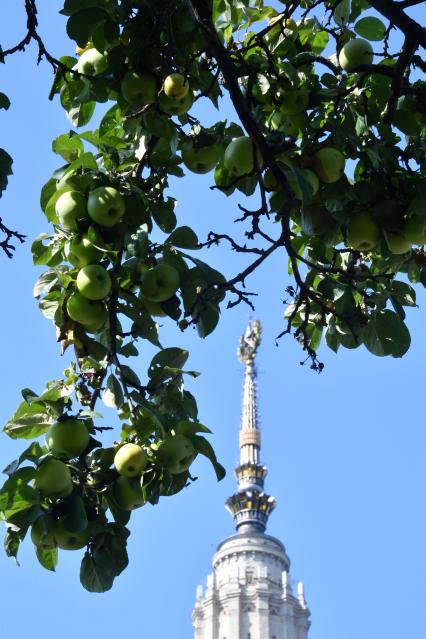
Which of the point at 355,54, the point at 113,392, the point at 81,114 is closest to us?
the point at 113,392

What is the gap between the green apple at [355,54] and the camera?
20.3 ft

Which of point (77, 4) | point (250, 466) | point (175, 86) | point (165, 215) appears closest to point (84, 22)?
point (77, 4)

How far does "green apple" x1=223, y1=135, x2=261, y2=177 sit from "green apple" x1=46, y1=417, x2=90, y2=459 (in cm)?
151

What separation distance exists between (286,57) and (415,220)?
145 centimetres

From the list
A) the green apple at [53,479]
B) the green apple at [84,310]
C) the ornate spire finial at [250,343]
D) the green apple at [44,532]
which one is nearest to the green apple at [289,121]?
the green apple at [84,310]

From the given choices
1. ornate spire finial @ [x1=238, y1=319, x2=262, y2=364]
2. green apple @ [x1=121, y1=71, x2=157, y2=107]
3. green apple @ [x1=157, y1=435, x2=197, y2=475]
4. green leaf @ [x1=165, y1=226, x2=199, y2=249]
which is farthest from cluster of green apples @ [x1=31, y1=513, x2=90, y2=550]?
ornate spire finial @ [x1=238, y1=319, x2=262, y2=364]

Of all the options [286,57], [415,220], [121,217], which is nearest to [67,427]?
[121,217]

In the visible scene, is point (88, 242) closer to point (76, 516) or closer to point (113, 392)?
point (113, 392)

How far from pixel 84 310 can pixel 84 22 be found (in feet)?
5.02

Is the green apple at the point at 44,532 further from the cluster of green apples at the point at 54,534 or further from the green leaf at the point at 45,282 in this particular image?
the green leaf at the point at 45,282

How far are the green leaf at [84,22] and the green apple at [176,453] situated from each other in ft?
6.97

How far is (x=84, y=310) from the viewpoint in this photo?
5422 mm

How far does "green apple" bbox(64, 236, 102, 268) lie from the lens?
214 inches

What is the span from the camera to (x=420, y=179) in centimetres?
560
